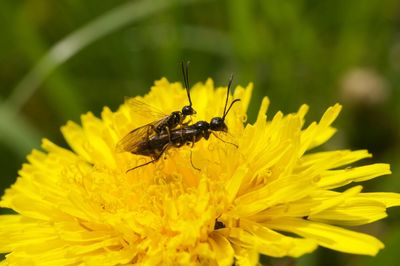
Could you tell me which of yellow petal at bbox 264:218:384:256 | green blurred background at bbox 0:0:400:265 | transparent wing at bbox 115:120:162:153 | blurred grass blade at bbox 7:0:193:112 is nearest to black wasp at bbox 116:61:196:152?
transparent wing at bbox 115:120:162:153

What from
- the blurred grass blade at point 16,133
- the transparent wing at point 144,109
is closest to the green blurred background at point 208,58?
the blurred grass blade at point 16,133

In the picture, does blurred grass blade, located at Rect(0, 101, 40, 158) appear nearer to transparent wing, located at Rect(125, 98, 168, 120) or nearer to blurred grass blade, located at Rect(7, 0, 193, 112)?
blurred grass blade, located at Rect(7, 0, 193, 112)

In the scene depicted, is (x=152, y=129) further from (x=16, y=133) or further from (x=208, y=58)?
(x=208, y=58)

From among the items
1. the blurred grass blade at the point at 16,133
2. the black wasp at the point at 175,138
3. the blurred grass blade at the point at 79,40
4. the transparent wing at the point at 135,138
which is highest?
the blurred grass blade at the point at 79,40

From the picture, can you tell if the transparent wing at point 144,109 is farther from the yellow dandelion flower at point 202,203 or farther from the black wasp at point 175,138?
the black wasp at point 175,138

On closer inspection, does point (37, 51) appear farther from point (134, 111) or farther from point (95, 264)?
point (95, 264)
